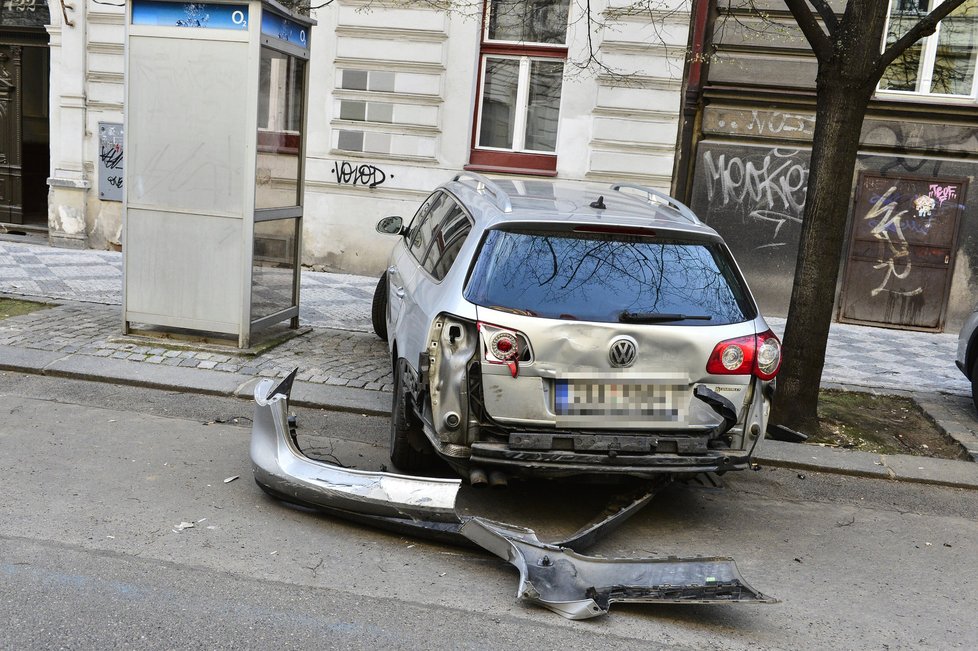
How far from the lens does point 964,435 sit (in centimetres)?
732

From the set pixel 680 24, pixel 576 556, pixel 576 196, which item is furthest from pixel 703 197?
pixel 576 556

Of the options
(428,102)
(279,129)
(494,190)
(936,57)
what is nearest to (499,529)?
(494,190)

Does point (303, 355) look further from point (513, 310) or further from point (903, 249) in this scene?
point (903, 249)

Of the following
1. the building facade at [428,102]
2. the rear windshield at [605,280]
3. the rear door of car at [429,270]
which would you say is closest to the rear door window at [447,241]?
the rear door of car at [429,270]

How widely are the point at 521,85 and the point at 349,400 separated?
7.64 m

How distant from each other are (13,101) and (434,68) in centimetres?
673

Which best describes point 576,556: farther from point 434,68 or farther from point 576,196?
point 434,68

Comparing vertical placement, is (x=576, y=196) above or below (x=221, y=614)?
above

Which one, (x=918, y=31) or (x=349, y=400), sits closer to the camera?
(x=918, y=31)

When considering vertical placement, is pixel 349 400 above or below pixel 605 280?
below

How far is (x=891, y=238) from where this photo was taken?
12.3m

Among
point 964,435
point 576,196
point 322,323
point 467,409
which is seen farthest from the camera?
point 322,323

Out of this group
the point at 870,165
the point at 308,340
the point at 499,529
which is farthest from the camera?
the point at 870,165

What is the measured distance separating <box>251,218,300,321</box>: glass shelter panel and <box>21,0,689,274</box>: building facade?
4430 millimetres
